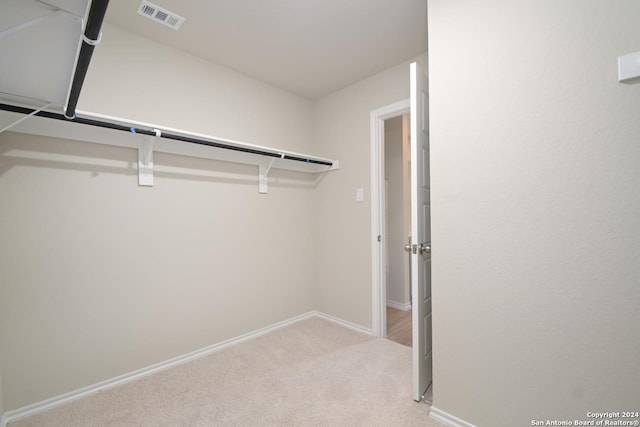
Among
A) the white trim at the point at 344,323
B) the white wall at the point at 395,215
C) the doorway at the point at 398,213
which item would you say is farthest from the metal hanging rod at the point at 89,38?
the white wall at the point at 395,215

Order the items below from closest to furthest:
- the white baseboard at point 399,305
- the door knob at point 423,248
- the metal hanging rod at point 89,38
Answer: the metal hanging rod at point 89,38 → the door knob at point 423,248 → the white baseboard at point 399,305

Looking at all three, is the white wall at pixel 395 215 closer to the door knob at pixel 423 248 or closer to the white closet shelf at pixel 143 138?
the white closet shelf at pixel 143 138

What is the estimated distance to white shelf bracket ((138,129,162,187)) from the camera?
1944 millimetres

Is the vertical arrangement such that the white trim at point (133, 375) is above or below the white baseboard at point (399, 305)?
above

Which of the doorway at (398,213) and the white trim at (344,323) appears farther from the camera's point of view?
the doorway at (398,213)

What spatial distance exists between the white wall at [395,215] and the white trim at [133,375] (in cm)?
106

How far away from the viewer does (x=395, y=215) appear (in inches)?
145

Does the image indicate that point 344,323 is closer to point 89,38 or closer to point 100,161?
point 100,161

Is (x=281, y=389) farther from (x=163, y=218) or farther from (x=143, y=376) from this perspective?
(x=163, y=218)

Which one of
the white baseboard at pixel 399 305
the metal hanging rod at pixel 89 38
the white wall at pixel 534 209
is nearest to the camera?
the metal hanging rod at pixel 89 38

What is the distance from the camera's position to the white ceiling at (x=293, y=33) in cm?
173

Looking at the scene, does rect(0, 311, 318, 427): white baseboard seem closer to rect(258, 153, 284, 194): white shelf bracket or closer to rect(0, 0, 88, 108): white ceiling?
rect(258, 153, 284, 194): white shelf bracket

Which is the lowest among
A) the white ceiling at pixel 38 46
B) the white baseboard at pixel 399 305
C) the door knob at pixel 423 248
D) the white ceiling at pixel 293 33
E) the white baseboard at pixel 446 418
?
the white baseboard at pixel 399 305

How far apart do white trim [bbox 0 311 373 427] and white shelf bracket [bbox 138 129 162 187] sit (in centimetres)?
135
